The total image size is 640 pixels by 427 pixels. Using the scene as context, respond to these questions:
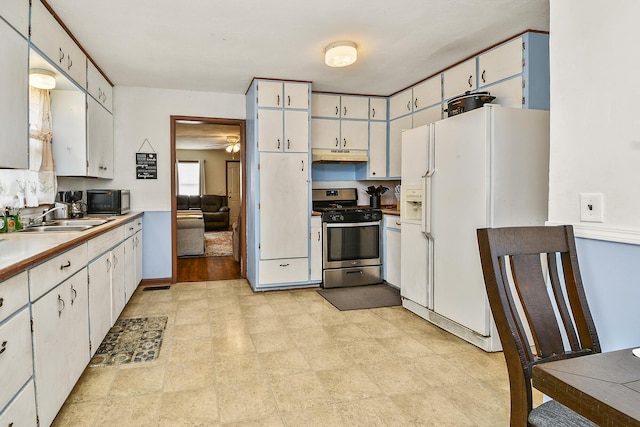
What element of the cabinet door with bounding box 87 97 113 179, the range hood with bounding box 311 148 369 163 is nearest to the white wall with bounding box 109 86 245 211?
the cabinet door with bounding box 87 97 113 179

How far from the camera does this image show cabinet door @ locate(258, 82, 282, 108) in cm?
429

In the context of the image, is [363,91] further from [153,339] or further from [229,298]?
[153,339]

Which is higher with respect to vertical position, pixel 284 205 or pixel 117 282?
pixel 284 205

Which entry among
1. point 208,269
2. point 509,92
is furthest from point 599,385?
point 208,269

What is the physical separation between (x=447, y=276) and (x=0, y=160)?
2.94 m

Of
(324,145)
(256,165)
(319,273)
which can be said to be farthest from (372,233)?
(256,165)

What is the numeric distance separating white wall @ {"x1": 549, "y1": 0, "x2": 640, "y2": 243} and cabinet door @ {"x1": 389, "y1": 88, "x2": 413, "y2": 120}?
2.99 m

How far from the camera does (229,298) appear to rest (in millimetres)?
4121

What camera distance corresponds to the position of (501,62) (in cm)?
324

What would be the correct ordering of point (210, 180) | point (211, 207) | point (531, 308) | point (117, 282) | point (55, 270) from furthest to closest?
point (210, 180) < point (211, 207) < point (117, 282) < point (55, 270) < point (531, 308)

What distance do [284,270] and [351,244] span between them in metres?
0.83

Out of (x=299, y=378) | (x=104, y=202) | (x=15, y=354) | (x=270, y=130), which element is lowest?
(x=299, y=378)

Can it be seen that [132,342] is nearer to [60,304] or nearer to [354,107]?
[60,304]

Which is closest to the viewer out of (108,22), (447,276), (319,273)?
(108,22)
